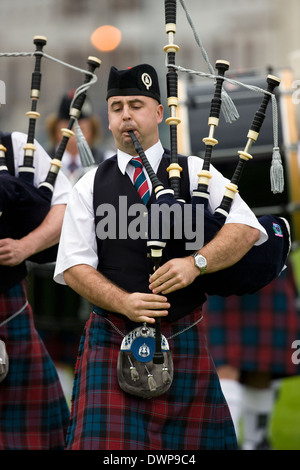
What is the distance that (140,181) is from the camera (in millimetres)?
3402

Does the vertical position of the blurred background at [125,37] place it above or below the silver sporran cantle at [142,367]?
A: above

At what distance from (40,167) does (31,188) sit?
20 cm

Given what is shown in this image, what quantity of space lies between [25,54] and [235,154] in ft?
5.13

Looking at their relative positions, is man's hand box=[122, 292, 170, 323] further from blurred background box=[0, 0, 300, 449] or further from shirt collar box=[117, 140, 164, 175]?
blurred background box=[0, 0, 300, 449]

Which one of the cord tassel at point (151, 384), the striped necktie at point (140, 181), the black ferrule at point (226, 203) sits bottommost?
the cord tassel at point (151, 384)

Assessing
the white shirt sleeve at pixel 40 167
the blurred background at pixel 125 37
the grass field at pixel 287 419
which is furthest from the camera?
the blurred background at pixel 125 37

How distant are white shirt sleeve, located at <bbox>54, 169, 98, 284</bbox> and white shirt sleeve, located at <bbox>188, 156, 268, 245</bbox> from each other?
39 centimetres

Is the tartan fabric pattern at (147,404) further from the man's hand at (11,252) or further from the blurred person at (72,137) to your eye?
the blurred person at (72,137)

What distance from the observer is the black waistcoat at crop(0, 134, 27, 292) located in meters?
3.76

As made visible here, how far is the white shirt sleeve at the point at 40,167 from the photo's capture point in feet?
12.7

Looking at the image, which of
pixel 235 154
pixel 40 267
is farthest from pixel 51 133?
pixel 235 154

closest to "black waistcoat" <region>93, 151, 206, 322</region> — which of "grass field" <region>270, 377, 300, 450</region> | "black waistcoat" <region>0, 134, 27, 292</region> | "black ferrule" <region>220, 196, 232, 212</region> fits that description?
"black ferrule" <region>220, 196, 232, 212</region>

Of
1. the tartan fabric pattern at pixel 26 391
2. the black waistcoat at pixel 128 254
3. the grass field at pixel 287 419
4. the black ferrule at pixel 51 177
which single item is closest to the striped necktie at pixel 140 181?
the black waistcoat at pixel 128 254

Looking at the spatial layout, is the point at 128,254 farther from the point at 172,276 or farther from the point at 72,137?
the point at 72,137
